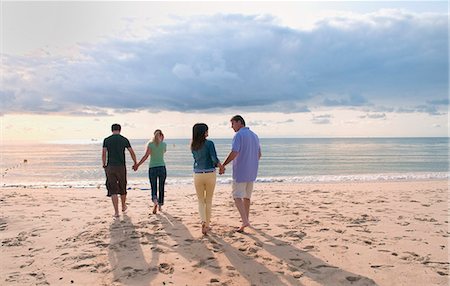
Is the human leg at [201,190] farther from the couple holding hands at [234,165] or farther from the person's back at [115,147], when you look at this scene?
the person's back at [115,147]

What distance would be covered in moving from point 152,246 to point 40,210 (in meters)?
4.49

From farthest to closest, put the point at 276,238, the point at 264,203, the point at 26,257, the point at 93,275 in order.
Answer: the point at 264,203
the point at 276,238
the point at 26,257
the point at 93,275

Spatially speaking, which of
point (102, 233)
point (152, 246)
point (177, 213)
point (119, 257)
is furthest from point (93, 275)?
point (177, 213)

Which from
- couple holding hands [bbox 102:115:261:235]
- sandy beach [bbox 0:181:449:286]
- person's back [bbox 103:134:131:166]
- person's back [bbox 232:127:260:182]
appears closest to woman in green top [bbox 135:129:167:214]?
person's back [bbox 103:134:131:166]

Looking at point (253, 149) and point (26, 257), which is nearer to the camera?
point (26, 257)

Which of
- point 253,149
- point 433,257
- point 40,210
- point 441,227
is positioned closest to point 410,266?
point 433,257

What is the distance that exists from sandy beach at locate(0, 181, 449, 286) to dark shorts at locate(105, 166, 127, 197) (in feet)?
2.02

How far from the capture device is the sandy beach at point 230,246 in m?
4.22

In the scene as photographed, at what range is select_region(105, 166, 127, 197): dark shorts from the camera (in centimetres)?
744

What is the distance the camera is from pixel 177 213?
25.6ft

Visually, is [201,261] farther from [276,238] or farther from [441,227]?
[441,227]

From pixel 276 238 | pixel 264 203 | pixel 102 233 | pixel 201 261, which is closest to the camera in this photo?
pixel 201 261

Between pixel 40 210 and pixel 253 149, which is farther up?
pixel 253 149

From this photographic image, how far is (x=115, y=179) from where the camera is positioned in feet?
24.6
